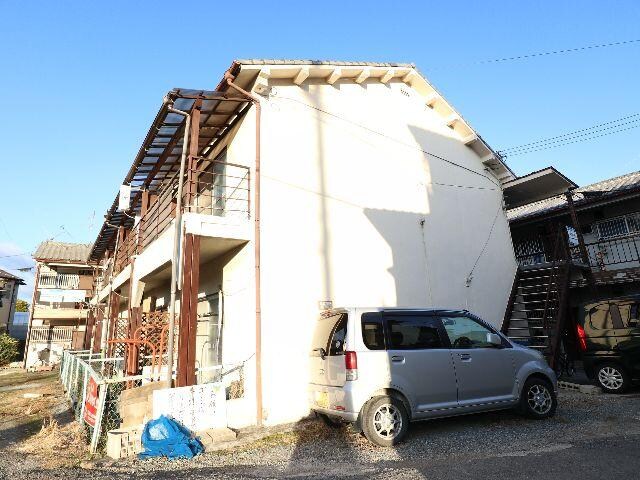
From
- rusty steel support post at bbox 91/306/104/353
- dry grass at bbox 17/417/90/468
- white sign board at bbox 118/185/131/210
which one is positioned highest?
white sign board at bbox 118/185/131/210

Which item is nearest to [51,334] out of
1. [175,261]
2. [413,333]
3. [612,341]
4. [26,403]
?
[26,403]

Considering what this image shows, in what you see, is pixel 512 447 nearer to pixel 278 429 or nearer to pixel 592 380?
pixel 278 429

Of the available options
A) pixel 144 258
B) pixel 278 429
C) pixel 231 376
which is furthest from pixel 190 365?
pixel 144 258

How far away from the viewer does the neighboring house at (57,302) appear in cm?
2319

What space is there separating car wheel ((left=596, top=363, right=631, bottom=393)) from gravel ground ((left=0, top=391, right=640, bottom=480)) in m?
1.44

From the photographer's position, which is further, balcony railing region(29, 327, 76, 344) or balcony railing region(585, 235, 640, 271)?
balcony railing region(29, 327, 76, 344)

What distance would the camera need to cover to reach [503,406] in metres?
6.16

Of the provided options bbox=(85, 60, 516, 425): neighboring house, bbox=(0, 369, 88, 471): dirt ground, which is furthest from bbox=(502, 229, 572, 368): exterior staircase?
bbox=(0, 369, 88, 471): dirt ground

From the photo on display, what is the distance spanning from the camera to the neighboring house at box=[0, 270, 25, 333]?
30.7 meters

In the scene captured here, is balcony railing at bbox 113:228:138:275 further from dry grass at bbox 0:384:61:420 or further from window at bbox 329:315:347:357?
window at bbox 329:315:347:357

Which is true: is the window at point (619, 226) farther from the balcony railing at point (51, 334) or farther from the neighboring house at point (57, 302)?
the balcony railing at point (51, 334)

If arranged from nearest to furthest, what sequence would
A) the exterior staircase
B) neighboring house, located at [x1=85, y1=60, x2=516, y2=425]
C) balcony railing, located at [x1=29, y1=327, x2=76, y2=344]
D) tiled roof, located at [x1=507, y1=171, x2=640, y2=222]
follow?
1. neighboring house, located at [x1=85, y1=60, x2=516, y2=425]
2. the exterior staircase
3. tiled roof, located at [x1=507, y1=171, x2=640, y2=222]
4. balcony railing, located at [x1=29, y1=327, x2=76, y2=344]

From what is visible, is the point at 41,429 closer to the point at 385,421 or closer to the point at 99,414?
the point at 99,414

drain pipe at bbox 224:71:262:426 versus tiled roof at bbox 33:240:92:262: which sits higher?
tiled roof at bbox 33:240:92:262
